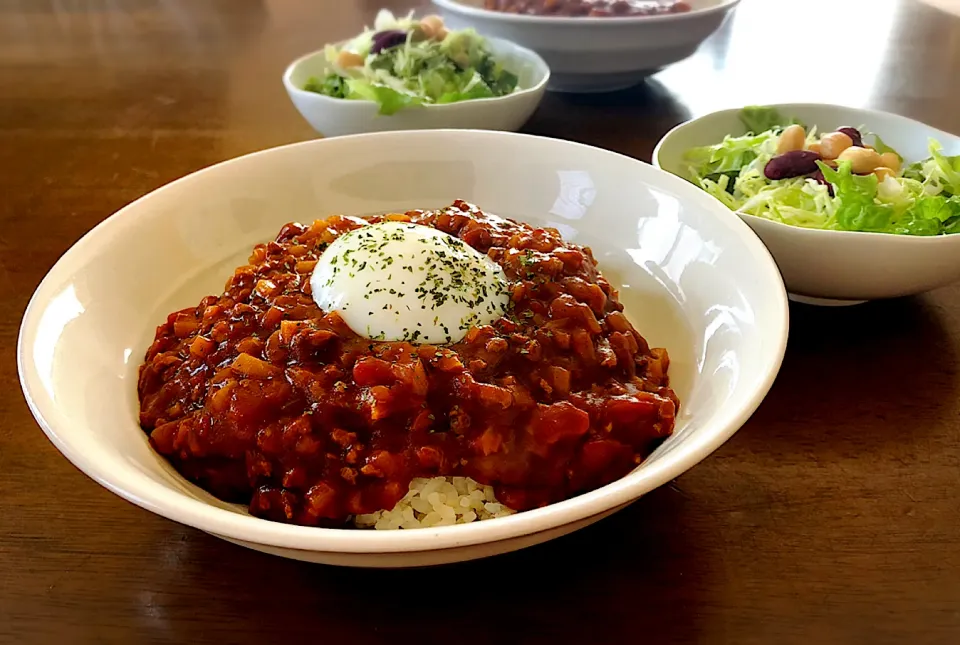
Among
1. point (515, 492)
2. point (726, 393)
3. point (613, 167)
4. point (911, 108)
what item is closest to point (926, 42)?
point (911, 108)

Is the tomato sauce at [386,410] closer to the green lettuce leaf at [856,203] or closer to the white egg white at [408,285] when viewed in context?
the white egg white at [408,285]

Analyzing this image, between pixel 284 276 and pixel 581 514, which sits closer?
pixel 581 514

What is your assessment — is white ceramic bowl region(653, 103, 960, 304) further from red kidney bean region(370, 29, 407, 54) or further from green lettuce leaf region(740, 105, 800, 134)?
red kidney bean region(370, 29, 407, 54)

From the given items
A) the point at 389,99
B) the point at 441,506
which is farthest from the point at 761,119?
the point at 441,506

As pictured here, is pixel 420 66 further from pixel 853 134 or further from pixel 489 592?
pixel 489 592

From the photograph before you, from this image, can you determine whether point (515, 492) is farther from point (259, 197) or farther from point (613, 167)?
point (259, 197)

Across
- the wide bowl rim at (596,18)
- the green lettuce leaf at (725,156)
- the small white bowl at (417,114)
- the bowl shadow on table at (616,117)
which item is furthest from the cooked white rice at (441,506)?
the wide bowl rim at (596,18)

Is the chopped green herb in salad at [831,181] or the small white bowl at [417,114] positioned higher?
the chopped green herb in salad at [831,181]

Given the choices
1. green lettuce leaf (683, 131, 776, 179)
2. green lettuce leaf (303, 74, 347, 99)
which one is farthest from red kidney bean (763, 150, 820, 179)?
green lettuce leaf (303, 74, 347, 99)
